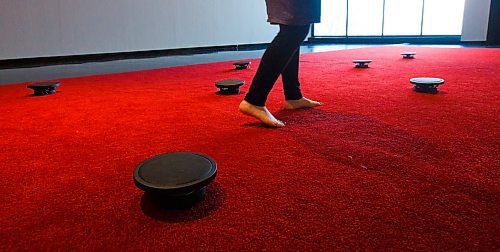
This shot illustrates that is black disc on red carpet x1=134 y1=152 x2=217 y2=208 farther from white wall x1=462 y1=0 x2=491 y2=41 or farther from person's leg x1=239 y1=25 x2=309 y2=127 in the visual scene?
white wall x1=462 y1=0 x2=491 y2=41

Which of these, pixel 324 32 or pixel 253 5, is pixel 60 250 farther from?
pixel 324 32

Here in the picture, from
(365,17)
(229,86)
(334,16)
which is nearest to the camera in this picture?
(229,86)

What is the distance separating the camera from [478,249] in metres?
0.62

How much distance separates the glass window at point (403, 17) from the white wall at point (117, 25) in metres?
2.54

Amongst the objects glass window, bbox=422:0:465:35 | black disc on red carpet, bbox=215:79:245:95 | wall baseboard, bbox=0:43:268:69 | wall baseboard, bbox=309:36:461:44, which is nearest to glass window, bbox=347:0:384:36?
wall baseboard, bbox=309:36:461:44

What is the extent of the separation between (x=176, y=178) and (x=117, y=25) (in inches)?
160

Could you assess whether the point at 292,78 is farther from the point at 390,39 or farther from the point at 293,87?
the point at 390,39

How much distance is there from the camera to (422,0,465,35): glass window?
5879 millimetres

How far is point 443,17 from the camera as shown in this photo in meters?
6.02

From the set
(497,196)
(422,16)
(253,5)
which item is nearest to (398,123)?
(497,196)

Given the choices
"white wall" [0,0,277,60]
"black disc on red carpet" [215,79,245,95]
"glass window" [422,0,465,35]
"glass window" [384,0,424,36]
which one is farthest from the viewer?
"glass window" [384,0,424,36]

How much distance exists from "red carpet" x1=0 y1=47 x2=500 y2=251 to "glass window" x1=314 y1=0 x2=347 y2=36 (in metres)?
5.60

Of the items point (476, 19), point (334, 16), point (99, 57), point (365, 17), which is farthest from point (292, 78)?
point (334, 16)

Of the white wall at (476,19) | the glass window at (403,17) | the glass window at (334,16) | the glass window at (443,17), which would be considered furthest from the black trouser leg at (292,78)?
the glass window at (334,16)
